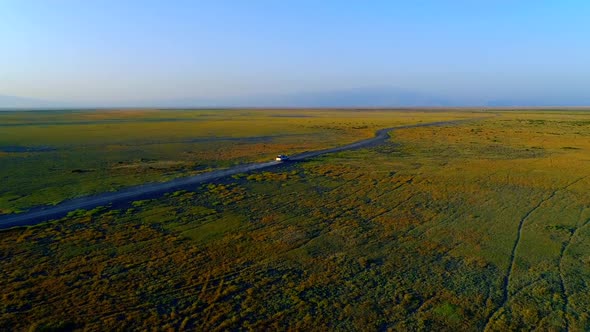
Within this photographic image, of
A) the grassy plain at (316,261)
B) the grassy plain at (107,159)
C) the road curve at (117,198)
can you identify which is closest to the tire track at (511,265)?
the grassy plain at (316,261)

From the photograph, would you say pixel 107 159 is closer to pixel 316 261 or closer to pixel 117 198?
pixel 117 198


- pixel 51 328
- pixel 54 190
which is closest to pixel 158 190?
pixel 54 190

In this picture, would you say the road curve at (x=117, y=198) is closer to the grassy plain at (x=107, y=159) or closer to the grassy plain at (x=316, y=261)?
the grassy plain at (x=107, y=159)

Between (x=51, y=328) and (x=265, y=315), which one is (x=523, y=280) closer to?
(x=265, y=315)

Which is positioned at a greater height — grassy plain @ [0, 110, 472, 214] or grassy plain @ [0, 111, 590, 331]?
grassy plain @ [0, 110, 472, 214]

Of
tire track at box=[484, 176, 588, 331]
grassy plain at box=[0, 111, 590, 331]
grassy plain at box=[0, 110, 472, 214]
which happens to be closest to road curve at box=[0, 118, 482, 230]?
grassy plain at box=[0, 110, 472, 214]

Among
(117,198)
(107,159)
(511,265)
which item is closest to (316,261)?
(511,265)

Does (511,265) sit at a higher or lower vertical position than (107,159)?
lower

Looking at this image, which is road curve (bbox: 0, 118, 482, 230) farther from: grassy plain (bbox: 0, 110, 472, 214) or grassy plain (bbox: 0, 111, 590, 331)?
grassy plain (bbox: 0, 111, 590, 331)

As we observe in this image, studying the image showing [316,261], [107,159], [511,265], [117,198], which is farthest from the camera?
[107,159]
